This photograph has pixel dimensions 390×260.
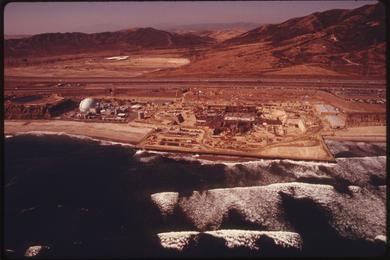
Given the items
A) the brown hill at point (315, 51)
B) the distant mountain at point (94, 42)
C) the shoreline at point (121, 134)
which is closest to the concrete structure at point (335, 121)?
the shoreline at point (121, 134)

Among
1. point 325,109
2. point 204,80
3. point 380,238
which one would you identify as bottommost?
point 380,238

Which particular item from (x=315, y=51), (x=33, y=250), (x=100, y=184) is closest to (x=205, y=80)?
(x=315, y=51)

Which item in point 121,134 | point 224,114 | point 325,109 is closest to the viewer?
point 121,134

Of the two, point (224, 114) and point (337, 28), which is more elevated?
point (337, 28)

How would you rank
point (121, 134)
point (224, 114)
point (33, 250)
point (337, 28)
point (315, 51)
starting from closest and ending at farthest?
point (33, 250), point (121, 134), point (224, 114), point (315, 51), point (337, 28)

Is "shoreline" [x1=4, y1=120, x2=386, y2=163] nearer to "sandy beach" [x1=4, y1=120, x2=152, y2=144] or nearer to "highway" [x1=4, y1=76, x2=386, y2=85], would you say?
"sandy beach" [x1=4, y1=120, x2=152, y2=144]

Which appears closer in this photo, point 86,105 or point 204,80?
point 86,105

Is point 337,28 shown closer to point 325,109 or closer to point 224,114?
point 325,109
